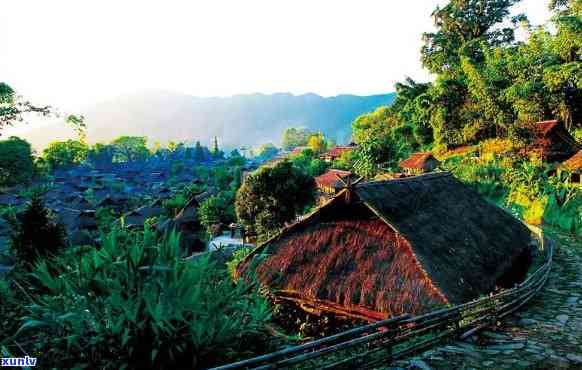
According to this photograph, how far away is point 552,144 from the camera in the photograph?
28406 millimetres

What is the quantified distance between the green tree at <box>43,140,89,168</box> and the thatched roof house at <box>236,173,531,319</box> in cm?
9214

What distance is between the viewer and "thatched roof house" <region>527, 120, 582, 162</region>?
28297 mm

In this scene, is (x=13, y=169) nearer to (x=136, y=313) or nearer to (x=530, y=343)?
(x=136, y=313)

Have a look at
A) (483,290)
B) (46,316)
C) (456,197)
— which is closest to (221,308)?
(46,316)

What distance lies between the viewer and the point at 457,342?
21.8ft

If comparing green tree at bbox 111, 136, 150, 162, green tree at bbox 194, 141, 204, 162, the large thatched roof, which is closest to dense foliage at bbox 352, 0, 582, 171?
the large thatched roof

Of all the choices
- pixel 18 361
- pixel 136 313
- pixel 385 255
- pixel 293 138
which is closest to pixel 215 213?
pixel 385 255

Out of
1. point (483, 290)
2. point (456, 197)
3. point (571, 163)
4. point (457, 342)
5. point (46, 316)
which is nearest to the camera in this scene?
point (46, 316)

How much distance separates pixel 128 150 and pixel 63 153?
35.2m

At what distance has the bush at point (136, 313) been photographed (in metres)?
4.21

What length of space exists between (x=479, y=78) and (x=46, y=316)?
33.9m

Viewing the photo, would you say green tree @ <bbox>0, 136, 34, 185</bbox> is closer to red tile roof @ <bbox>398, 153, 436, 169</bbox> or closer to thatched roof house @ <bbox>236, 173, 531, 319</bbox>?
thatched roof house @ <bbox>236, 173, 531, 319</bbox>

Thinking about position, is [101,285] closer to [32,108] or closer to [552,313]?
[552,313]

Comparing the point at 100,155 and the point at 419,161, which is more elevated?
the point at 419,161
